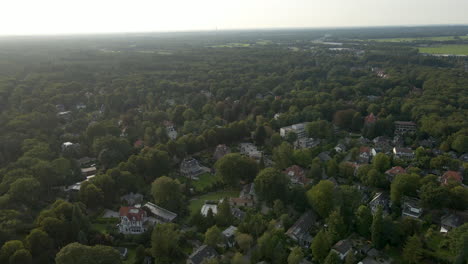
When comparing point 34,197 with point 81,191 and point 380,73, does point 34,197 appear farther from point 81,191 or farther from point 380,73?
point 380,73

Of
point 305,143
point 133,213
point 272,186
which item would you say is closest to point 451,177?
point 305,143

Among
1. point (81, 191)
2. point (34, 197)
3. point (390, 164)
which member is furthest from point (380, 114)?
point (34, 197)

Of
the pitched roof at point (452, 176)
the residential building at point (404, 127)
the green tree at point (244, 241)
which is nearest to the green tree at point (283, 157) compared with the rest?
the green tree at point (244, 241)

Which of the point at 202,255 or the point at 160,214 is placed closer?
the point at 202,255

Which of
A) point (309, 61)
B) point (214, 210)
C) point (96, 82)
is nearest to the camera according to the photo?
point (214, 210)

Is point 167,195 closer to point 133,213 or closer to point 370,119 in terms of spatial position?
point 133,213

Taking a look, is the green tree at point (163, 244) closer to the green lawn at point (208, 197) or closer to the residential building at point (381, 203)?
the green lawn at point (208, 197)

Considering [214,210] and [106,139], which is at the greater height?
[106,139]

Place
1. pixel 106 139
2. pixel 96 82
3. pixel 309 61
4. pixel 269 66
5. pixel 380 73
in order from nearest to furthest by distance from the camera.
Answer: pixel 106 139
pixel 96 82
pixel 380 73
pixel 269 66
pixel 309 61
